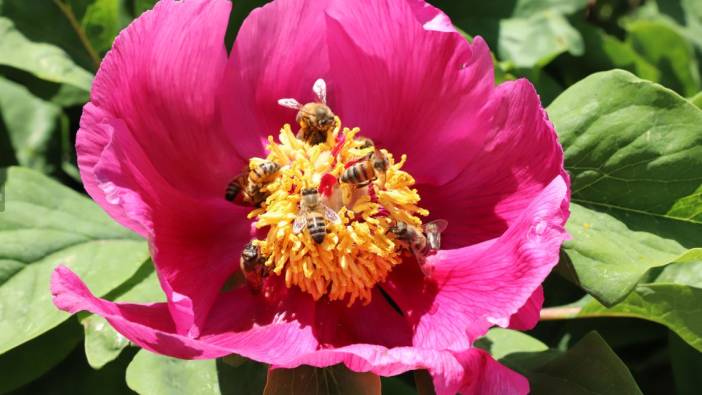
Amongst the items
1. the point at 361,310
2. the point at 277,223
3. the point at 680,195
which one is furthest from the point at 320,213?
the point at 680,195

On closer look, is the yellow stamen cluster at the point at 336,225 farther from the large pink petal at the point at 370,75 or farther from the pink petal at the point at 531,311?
the pink petal at the point at 531,311

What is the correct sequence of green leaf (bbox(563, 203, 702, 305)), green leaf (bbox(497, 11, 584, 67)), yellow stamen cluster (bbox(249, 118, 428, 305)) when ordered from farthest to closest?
green leaf (bbox(497, 11, 584, 67)) → yellow stamen cluster (bbox(249, 118, 428, 305)) → green leaf (bbox(563, 203, 702, 305))

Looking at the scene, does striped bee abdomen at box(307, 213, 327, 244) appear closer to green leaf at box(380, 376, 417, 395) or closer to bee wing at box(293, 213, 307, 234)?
bee wing at box(293, 213, 307, 234)

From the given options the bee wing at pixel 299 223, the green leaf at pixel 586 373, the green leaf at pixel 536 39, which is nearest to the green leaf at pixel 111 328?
the bee wing at pixel 299 223

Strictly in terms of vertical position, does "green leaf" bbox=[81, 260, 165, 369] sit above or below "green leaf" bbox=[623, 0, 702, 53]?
below

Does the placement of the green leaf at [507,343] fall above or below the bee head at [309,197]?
below

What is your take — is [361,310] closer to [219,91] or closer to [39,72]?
[219,91]

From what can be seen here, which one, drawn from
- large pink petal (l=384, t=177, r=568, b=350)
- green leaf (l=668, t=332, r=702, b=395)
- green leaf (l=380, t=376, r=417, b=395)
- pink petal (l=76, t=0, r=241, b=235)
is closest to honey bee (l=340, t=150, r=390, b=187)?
large pink petal (l=384, t=177, r=568, b=350)

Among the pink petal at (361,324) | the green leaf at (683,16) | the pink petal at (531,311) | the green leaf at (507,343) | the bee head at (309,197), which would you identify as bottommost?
the green leaf at (507,343)
